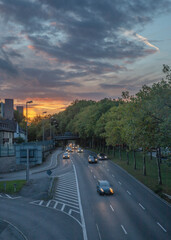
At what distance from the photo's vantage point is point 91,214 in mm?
23188

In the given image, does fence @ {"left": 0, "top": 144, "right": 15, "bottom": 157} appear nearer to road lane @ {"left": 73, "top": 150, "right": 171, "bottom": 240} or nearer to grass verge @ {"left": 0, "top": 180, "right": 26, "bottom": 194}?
grass verge @ {"left": 0, "top": 180, "right": 26, "bottom": 194}

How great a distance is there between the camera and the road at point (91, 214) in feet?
61.4

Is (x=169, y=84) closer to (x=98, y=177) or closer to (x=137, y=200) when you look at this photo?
(x=137, y=200)

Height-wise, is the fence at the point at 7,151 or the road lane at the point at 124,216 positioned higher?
the fence at the point at 7,151

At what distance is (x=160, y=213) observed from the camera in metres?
23.2

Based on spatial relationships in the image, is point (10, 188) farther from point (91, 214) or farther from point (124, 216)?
point (124, 216)

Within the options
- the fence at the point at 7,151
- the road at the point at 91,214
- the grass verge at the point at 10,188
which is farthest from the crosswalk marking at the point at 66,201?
the fence at the point at 7,151

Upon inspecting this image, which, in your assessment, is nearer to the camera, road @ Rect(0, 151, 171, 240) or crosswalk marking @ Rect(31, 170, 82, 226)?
road @ Rect(0, 151, 171, 240)

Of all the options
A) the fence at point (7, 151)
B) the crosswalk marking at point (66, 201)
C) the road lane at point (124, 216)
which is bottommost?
the crosswalk marking at point (66, 201)

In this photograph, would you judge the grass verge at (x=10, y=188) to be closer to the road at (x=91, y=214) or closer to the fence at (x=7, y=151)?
the road at (x=91, y=214)

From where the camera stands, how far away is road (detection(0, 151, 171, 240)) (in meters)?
18.7

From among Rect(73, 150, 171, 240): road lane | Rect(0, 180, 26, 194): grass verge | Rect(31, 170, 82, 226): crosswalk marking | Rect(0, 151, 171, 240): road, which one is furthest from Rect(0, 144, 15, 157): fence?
Rect(73, 150, 171, 240): road lane

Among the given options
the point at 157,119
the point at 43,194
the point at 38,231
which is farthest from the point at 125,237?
the point at 43,194

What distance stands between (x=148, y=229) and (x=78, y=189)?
15.9 metres
